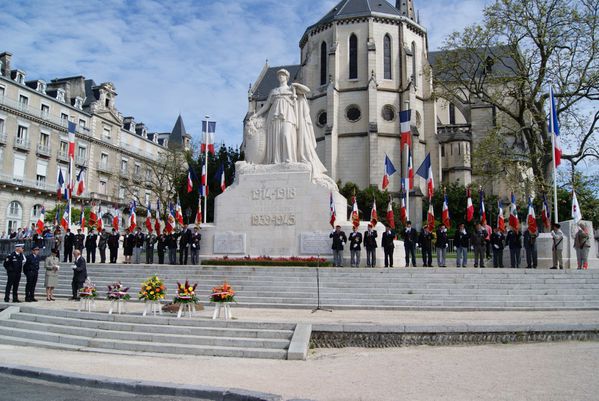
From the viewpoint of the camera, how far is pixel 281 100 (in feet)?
73.7

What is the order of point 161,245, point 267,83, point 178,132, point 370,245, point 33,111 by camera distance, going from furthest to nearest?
point 178,132, point 267,83, point 33,111, point 161,245, point 370,245

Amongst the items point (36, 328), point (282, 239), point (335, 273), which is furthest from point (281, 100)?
point (36, 328)

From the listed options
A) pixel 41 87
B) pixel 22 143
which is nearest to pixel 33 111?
pixel 22 143

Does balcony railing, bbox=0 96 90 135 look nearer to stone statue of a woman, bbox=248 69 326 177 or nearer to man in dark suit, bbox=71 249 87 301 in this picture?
stone statue of a woman, bbox=248 69 326 177

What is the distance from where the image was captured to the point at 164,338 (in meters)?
9.95

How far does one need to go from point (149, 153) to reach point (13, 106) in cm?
2252

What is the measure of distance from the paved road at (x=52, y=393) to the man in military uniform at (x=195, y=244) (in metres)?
14.3

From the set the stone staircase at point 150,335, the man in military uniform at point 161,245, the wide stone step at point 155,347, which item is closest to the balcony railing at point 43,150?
the man in military uniform at point 161,245

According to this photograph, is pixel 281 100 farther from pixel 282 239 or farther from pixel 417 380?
pixel 417 380

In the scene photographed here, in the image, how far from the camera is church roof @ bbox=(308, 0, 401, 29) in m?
52.0

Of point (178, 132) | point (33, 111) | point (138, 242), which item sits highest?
point (178, 132)

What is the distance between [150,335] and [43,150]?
144 ft

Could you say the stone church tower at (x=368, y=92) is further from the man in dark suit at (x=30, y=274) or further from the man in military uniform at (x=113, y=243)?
the man in dark suit at (x=30, y=274)

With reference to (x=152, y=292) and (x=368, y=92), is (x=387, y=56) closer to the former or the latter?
(x=368, y=92)
